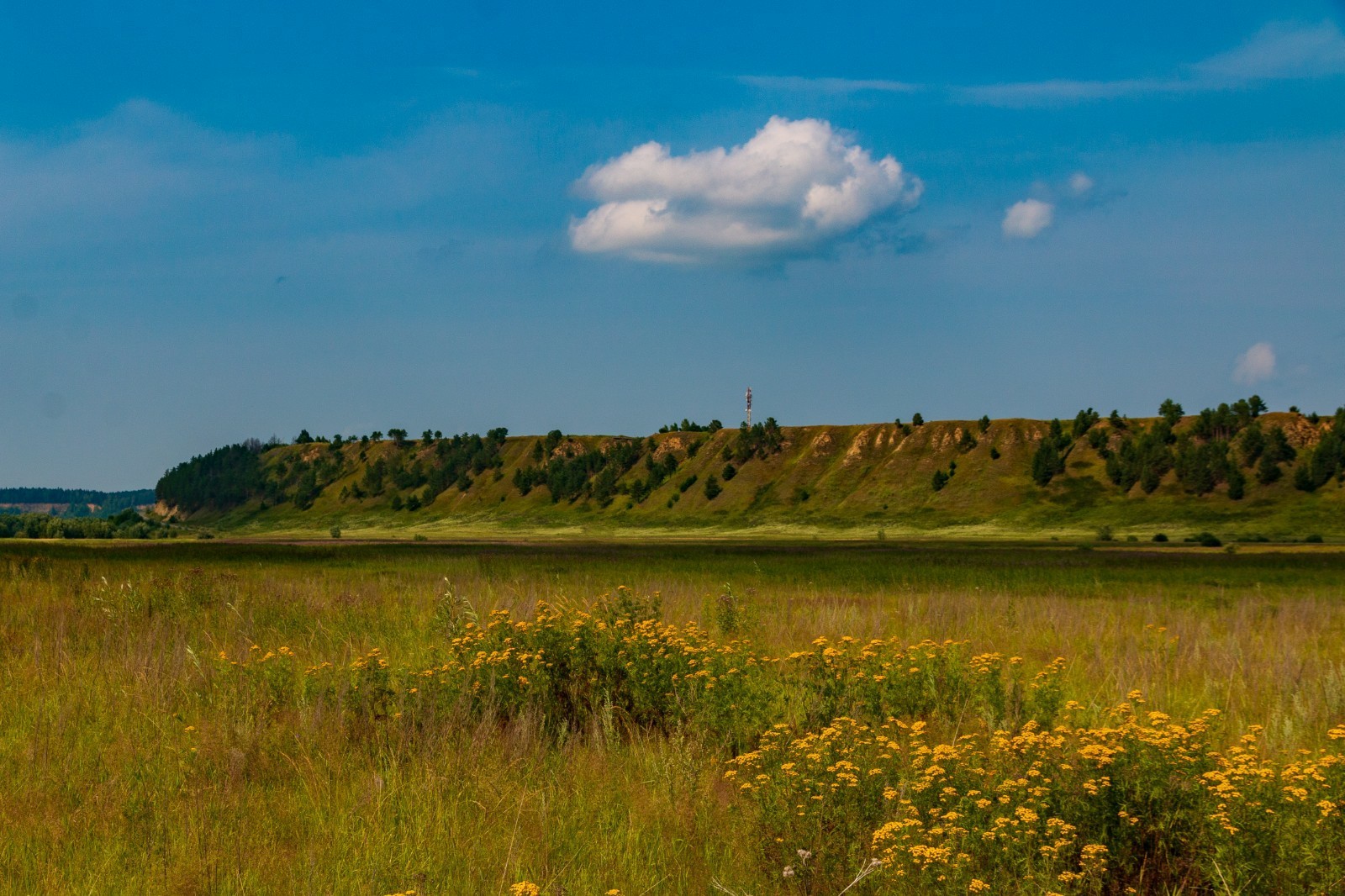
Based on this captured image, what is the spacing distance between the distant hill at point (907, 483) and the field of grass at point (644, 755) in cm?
9804

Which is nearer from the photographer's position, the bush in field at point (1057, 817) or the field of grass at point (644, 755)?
the bush in field at point (1057, 817)

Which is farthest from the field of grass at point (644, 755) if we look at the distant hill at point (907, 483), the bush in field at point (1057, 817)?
the distant hill at point (907, 483)

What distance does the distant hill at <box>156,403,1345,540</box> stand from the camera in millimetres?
119438

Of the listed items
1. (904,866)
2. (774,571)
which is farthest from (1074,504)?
(904,866)

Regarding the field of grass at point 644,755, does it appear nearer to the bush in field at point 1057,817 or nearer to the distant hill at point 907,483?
the bush in field at point 1057,817

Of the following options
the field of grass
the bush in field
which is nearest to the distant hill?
the field of grass

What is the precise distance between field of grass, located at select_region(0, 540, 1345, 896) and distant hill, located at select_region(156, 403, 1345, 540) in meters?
98.0

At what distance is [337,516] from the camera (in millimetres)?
182875

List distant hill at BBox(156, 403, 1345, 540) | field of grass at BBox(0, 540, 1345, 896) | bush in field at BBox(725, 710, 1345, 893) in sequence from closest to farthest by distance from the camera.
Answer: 1. bush in field at BBox(725, 710, 1345, 893)
2. field of grass at BBox(0, 540, 1345, 896)
3. distant hill at BBox(156, 403, 1345, 540)

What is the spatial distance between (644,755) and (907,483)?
471ft

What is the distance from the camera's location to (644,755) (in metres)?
8.28

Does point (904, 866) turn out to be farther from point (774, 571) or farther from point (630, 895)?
point (774, 571)

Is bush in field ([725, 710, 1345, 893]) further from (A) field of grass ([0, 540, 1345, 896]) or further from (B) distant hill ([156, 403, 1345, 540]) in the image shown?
(B) distant hill ([156, 403, 1345, 540])

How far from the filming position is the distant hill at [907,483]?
392ft
